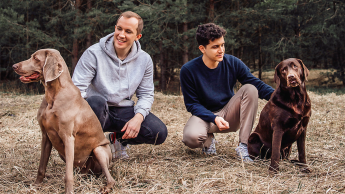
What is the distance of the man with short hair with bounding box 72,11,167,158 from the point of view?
10.3 ft

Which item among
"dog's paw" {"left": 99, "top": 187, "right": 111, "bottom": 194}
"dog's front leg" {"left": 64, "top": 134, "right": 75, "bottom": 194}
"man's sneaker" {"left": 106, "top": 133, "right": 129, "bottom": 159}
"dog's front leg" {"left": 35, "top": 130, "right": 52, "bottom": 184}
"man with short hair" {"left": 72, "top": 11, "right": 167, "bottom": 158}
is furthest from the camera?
"man's sneaker" {"left": 106, "top": 133, "right": 129, "bottom": 159}

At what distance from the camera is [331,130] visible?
4.68 meters

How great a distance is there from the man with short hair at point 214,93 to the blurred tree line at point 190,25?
6256 mm

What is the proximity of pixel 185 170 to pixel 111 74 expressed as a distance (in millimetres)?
1409

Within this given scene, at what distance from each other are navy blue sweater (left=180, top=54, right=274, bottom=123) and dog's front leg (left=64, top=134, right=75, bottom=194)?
1654 mm

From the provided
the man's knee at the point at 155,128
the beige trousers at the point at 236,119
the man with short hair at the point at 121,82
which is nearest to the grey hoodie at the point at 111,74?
the man with short hair at the point at 121,82

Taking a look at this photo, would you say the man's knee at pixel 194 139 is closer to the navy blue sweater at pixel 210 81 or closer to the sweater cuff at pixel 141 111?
→ the navy blue sweater at pixel 210 81

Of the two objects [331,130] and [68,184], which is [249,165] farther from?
[331,130]

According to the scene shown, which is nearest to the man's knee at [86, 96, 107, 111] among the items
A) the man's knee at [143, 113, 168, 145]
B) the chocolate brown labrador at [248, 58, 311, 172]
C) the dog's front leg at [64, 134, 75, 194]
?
the man's knee at [143, 113, 168, 145]

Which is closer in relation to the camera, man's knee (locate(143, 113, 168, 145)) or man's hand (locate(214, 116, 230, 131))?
man's hand (locate(214, 116, 230, 131))

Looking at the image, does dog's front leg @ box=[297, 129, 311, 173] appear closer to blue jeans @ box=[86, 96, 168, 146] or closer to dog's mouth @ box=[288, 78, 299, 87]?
dog's mouth @ box=[288, 78, 299, 87]

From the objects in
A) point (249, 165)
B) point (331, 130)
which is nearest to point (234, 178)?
point (249, 165)

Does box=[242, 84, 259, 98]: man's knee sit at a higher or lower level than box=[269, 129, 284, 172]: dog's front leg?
higher

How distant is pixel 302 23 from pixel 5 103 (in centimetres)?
1327
